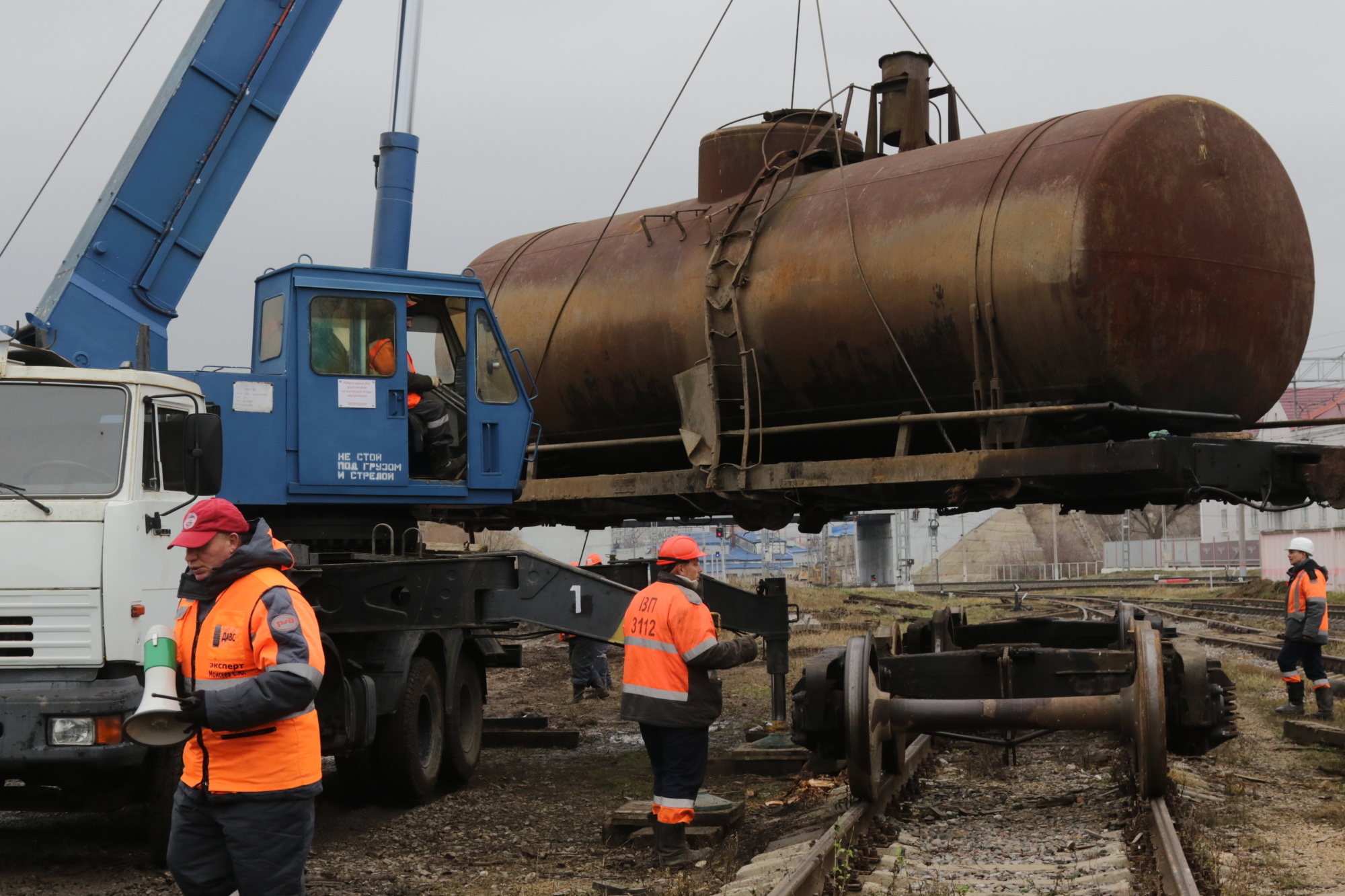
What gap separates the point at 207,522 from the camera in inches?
163

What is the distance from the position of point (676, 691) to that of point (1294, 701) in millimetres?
7675

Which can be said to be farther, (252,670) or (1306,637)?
(1306,637)

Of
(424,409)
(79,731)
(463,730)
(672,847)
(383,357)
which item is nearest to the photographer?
(79,731)

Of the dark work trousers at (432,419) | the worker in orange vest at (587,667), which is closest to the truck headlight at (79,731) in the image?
the dark work trousers at (432,419)

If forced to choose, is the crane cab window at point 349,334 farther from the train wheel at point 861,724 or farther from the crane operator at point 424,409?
the train wheel at point 861,724

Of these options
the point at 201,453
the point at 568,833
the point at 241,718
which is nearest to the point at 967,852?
the point at 568,833

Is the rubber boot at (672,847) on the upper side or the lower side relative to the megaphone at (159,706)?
lower

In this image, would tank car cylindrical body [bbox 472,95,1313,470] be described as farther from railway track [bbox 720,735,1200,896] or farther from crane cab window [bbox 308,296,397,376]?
railway track [bbox 720,735,1200,896]

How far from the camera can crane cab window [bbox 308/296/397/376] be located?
27.1ft

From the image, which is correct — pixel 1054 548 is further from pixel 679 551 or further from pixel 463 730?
pixel 679 551

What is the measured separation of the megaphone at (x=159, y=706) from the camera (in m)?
3.96

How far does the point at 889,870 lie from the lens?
19.6 ft

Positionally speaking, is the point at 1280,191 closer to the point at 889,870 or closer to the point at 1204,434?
the point at 1204,434

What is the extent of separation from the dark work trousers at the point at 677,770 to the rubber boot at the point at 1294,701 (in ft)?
24.0
